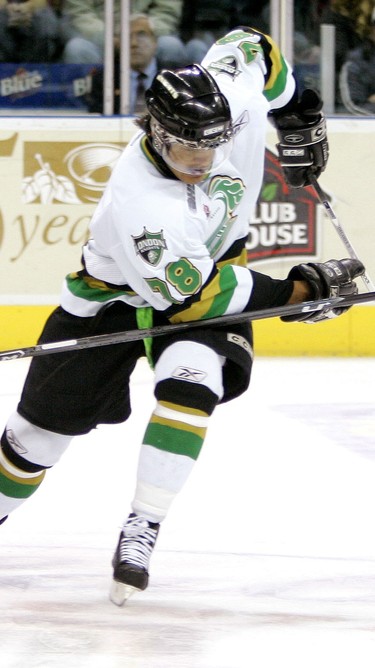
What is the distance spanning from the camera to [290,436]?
361 cm

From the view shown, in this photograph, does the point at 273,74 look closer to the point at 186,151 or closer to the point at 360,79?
the point at 186,151

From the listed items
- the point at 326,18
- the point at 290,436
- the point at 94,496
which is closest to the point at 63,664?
the point at 94,496

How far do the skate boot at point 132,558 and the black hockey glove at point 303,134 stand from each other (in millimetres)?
916

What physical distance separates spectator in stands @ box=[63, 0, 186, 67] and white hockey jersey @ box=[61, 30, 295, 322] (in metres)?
2.67

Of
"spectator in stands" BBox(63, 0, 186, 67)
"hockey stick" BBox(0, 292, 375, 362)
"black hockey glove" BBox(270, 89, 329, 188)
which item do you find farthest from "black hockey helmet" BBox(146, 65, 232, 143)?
"spectator in stands" BBox(63, 0, 186, 67)

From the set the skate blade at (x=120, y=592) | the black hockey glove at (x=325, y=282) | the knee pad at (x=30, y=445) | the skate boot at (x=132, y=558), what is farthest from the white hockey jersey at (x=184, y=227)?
the skate blade at (x=120, y=592)

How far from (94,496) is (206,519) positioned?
34cm

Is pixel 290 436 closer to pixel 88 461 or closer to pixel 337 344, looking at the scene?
pixel 88 461

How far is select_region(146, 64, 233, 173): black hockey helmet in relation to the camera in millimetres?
2078

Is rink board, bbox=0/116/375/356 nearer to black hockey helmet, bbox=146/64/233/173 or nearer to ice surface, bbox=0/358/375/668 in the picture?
ice surface, bbox=0/358/375/668

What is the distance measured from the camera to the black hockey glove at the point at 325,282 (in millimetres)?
2305

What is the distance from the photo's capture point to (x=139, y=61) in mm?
5117

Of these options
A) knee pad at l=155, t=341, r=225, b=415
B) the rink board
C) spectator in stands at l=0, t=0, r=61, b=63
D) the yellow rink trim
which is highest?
knee pad at l=155, t=341, r=225, b=415

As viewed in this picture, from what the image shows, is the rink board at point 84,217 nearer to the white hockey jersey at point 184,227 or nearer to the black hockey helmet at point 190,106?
the white hockey jersey at point 184,227
